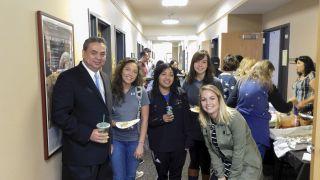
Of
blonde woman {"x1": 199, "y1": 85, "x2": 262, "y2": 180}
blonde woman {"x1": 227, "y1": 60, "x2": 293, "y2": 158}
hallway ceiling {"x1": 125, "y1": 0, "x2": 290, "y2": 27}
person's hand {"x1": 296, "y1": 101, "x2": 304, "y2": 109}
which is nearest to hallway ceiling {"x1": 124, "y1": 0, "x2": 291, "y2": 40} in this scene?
hallway ceiling {"x1": 125, "y1": 0, "x2": 290, "y2": 27}

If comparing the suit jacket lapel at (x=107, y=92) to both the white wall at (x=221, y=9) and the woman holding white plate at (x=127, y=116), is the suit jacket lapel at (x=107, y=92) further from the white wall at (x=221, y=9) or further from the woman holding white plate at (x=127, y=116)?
the white wall at (x=221, y=9)

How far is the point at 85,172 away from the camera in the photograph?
1.88 metres

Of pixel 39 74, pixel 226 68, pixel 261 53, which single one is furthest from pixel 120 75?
pixel 261 53

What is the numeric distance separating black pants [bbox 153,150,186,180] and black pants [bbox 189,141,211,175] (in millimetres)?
216

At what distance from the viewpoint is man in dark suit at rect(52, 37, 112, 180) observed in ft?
5.78

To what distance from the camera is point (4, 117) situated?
1388 millimetres

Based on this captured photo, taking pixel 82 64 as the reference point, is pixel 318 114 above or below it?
below

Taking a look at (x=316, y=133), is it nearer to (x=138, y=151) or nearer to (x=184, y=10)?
(x=138, y=151)

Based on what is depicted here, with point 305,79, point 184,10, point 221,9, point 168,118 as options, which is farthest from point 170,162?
point 184,10

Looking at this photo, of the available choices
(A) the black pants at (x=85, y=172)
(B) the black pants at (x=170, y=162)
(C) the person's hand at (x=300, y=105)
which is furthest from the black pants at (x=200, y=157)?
(C) the person's hand at (x=300, y=105)

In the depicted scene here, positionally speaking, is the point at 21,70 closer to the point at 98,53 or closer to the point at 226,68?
the point at 98,53

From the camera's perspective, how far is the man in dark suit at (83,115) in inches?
69.4

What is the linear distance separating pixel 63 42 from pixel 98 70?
39 centimetres

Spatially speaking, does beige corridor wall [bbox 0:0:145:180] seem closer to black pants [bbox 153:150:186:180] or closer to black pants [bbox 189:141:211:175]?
black pants [bbox 153:150:186:180]
